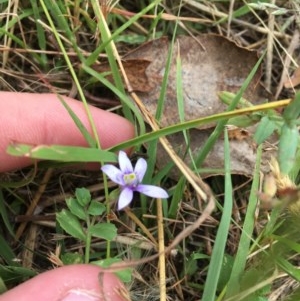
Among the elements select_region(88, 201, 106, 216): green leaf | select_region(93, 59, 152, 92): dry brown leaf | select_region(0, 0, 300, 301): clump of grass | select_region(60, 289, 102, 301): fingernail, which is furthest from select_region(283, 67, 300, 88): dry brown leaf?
select_region(60, 289, 102, 301): fingernail

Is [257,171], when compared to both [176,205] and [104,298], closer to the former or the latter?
[176,205]

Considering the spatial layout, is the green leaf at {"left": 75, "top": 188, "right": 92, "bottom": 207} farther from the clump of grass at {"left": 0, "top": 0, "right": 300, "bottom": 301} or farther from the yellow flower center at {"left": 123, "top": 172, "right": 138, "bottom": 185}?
the yellow flower center at {"left": 123, "top": 172, "right": 138, "bottom": 185}

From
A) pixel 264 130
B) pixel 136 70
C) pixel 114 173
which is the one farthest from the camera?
pixel 136 70

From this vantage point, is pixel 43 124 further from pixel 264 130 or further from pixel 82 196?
pixel 264 130

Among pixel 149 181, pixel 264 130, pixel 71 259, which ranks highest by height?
pixel 264 130

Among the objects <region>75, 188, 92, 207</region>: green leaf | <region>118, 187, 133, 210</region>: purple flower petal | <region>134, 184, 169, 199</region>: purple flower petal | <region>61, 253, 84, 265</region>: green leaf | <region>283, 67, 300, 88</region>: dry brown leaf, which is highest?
<region>118, 187, 133, 210</region>: purple flower petal

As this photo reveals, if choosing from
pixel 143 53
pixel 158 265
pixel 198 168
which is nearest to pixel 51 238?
pixel 158 265

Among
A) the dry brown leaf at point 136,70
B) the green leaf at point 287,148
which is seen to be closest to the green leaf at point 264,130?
the green leaf at point 287,148

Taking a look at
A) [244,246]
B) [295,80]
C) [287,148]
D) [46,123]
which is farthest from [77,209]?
[295,80]
